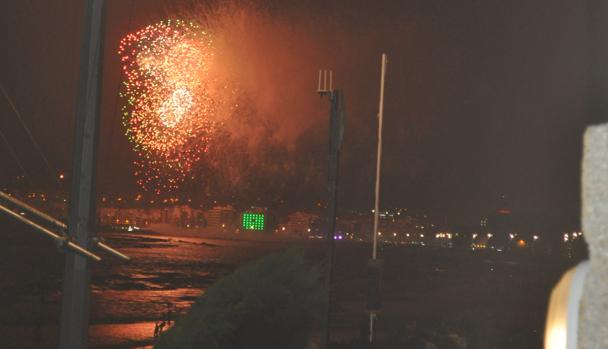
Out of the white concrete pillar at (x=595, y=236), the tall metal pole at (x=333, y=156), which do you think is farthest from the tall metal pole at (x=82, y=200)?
the white concrete pillar at (x=595, y=236)

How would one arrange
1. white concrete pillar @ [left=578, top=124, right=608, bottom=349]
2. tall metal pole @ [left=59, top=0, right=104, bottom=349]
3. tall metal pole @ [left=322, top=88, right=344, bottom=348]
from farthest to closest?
tall metal pole @ [left=322, top=88, right=344, bottom=348] → tall metal pole @ [left=59, top=0, right=104, bottom=349] → white concrete pillar @ [left=578, top=124, right=608, bottom=349]

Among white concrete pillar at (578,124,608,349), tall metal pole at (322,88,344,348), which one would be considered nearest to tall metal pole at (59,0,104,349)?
tall metal pole at (322,88,344,348)

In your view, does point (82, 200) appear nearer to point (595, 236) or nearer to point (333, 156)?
point (333, 156)

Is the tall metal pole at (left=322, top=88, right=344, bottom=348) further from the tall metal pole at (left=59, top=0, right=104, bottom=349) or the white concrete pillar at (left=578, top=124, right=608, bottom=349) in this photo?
the white concrete pillar at (left=578, top=124, right=608, bottom=349)

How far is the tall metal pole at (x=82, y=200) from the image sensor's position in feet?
25.8

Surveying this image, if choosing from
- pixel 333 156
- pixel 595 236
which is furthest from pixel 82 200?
pixel 595 236

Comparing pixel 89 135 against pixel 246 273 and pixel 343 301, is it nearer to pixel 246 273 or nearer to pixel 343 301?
pixel 246 273

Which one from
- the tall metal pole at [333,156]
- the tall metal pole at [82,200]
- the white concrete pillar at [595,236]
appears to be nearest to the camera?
the white concrete pillar at [595,236]

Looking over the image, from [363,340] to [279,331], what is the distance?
7.15 meters

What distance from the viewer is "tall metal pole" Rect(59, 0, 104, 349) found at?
788 centimetres

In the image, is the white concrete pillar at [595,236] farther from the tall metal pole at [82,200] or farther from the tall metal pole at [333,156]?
the tall metal pole at [333,156]

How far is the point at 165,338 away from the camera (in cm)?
746

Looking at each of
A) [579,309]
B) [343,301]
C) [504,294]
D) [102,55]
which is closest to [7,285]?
[343,301]

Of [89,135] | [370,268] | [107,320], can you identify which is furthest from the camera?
[107,320]
